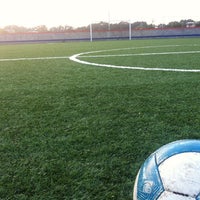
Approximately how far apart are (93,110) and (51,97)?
0.74 meters

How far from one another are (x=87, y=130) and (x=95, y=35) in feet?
86.6

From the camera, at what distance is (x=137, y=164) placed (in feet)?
6.43

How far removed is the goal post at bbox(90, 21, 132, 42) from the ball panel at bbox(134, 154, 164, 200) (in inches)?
978

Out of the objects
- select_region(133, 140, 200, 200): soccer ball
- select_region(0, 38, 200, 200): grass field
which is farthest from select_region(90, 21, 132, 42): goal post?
select_region(133, 140, 200, 200): soccer ball

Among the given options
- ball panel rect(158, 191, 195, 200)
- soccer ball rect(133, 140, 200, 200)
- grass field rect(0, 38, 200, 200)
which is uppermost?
soccer ball rect(133, 140, 200, 200)

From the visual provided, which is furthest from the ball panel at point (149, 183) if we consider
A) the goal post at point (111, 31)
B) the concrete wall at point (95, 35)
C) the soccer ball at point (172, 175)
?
the concrete wall at point (95, 35)

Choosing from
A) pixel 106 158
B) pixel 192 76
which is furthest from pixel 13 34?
pixel 106 158

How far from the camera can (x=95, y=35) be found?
92.5ft

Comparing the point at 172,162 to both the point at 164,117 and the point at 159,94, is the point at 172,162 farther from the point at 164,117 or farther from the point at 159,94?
the point at 159,94

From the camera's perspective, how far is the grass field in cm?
178

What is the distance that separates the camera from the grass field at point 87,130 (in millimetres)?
1776

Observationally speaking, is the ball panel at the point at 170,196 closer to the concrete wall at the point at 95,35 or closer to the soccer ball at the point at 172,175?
the soccer ball at the point at 172,175

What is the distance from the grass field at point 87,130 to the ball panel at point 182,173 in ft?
1.41

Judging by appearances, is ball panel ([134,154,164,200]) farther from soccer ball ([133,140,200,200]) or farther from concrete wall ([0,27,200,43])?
concrete wall ([0,27,200,43])
